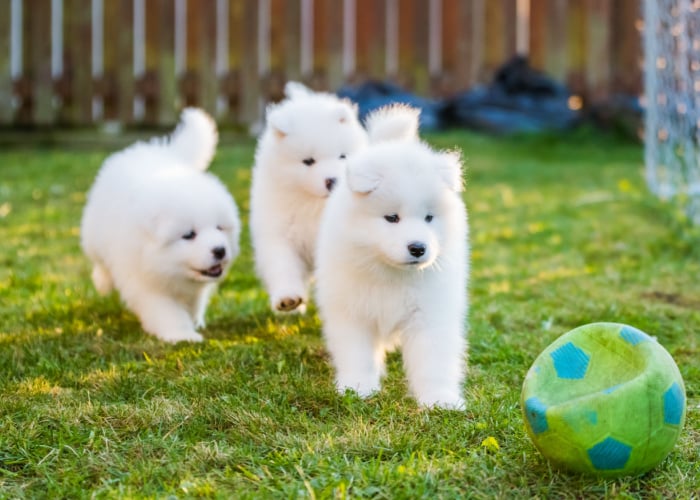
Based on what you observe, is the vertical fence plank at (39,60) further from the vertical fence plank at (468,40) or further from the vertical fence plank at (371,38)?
the vertical fence plank at (468,40)

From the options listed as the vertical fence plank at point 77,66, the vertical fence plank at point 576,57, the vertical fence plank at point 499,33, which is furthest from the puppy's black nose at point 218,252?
the vertical fence plank at point 576,57

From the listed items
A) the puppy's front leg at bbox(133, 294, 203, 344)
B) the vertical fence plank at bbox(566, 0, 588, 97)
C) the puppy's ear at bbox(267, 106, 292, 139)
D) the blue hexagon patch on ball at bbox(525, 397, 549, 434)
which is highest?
the vertical fence plank at bbox(566, 0, 588, 97)

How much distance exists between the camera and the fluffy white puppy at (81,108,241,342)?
4094 mm

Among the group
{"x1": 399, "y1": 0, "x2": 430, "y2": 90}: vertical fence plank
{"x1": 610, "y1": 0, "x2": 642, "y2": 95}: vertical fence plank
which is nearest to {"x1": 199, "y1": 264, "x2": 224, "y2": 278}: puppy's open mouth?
{"x1": 399, "y1": 0, "x2": 430, "y2": 90}: vertical fence plank

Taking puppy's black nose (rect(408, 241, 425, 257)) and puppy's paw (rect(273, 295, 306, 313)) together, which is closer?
puppy's black nose (rect(408, 241, 425, 257))

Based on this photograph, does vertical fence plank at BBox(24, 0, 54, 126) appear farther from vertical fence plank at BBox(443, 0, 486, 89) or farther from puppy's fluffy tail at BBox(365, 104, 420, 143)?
puppy's fluffy tail at BBox(365, 104, 420, 143)

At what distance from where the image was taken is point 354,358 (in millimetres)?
3312

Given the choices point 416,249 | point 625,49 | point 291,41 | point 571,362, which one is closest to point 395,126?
point 416,249

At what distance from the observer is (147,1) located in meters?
10.4

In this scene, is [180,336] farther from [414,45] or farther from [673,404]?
[414,45]

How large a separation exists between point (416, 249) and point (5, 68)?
323 inches

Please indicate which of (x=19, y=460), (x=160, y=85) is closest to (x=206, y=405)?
(x=19, y=460)

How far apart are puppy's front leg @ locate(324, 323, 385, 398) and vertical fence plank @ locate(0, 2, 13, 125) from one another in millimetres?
7770

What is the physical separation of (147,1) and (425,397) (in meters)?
8.25
